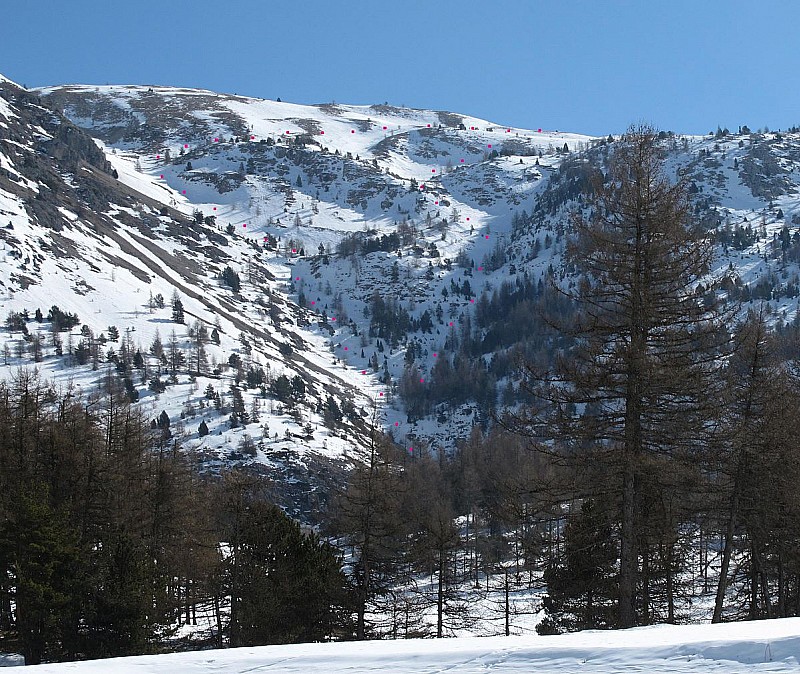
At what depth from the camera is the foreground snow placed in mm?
8711

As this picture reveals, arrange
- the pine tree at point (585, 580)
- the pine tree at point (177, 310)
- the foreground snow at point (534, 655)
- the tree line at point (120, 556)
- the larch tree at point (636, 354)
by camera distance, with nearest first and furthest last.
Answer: the foreground snow at point (534, 655)
the larch tree at point (636, 354)
the pine tree at point (585, 580)
the tree line at point (120, 556)
the pine tree at point (177, 310)

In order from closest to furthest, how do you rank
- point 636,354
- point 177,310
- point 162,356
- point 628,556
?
point 636,354 < point 628,556 < point 162,356 < point 177,310

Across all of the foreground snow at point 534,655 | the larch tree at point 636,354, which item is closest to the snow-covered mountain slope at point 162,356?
the larch tree at point 636,354

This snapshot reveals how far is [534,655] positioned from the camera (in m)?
9.89

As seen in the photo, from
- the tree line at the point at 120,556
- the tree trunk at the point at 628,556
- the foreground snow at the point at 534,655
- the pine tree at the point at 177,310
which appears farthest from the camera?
the pine tree at the point at 177,310

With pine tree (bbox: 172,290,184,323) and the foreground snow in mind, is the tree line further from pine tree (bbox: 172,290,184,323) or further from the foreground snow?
pine tree (bbox: 172,290,184,323)

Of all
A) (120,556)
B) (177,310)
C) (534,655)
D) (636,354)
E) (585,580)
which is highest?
(177,310)

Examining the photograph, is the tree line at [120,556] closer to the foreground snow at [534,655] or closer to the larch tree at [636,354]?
the larch tree at [636,354]

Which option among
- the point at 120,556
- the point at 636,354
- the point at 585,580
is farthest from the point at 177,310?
the point at 636,354

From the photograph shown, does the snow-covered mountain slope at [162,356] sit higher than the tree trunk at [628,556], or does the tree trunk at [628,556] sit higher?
the snow-covered mountain slope at [162,356]

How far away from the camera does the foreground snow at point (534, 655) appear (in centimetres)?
871

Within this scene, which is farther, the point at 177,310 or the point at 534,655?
the point at 177,310

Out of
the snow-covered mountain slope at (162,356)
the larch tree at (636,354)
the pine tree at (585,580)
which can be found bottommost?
the pine tree at (585,580)

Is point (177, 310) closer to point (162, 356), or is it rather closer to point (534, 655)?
point (162, 356)
